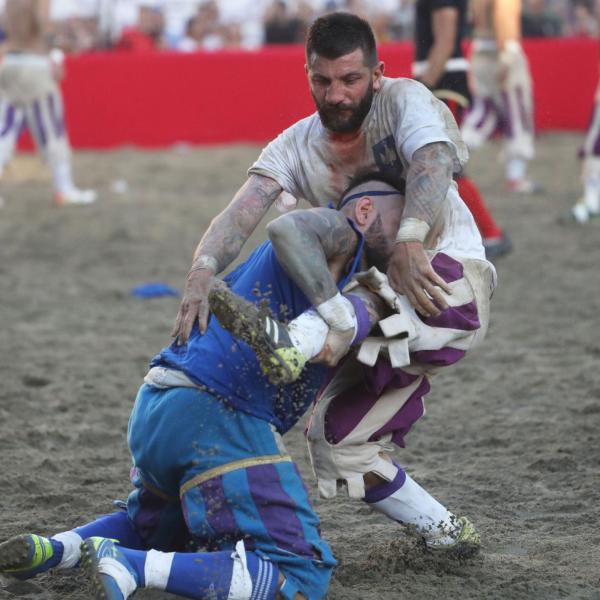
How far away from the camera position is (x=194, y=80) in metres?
14.2

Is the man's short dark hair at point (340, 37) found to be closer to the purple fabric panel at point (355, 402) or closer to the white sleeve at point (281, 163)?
the white sleeve at point (281, 163)

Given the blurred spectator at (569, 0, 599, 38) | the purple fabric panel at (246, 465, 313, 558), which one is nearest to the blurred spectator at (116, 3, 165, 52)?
the blurred spectator at (569, 0, 599, 38)

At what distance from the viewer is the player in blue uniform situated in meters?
2.69

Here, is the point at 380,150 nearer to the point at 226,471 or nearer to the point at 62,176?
the point at 226,471

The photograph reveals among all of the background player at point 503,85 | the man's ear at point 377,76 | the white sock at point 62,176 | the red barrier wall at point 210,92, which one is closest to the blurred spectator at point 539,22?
the red barrier wall at point 210,92

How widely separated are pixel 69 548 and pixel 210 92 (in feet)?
38.6

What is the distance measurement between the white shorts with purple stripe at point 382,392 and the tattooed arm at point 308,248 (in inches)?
12.5

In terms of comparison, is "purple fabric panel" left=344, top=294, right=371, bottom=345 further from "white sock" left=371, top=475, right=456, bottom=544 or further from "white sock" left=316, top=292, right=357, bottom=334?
"white sock" left=371, top=475, right=456, bottom=544

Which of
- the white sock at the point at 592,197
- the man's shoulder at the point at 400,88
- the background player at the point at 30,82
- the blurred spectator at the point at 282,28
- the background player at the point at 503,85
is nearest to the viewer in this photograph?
the man's shoulder at the point at 400,88

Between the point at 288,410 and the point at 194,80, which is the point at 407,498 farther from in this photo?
the point at 194,80

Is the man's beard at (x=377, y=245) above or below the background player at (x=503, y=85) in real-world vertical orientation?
above

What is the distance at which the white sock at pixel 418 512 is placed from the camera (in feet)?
10.5

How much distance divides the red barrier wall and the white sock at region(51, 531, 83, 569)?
1124 centimetres

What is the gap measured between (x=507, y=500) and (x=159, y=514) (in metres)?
1.27
